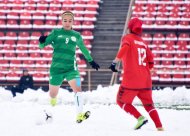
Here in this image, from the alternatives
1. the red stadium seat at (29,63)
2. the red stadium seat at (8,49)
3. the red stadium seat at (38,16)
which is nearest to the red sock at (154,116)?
the red stadium seat at (29,63)

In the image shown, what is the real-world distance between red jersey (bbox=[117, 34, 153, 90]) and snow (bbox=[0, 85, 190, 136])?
1.82ft

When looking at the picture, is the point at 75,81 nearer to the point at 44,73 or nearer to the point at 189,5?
the point at 44,73

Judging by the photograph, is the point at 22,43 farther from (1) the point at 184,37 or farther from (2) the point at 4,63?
(1) the point at 184,37

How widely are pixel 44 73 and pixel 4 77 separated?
65.9 inches

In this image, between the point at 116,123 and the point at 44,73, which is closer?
the point at 116,123

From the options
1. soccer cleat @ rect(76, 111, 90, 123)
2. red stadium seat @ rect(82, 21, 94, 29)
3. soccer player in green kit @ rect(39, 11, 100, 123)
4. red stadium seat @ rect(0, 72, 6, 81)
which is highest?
soccer player in green kit @ rect(39, 11, 100, 123)

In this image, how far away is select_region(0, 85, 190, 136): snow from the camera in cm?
474

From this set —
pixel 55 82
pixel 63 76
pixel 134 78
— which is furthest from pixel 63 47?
pixel 134 78

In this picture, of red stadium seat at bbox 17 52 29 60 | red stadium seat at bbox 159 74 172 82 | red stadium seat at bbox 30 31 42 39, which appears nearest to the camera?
red stadium seat at bbox 159 74 172 82

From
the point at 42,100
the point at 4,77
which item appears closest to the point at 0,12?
the point at 4,77

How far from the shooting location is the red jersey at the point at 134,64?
18.0 feet

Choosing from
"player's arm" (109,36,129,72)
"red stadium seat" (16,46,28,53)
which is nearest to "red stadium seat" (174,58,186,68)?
"red stadium seat" (16,46,28,53)

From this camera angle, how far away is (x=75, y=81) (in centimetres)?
625

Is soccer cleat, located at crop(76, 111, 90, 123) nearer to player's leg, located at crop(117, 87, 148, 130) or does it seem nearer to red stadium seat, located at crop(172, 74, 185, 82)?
player's leg, located at crop(117, 87, 148, 130)
